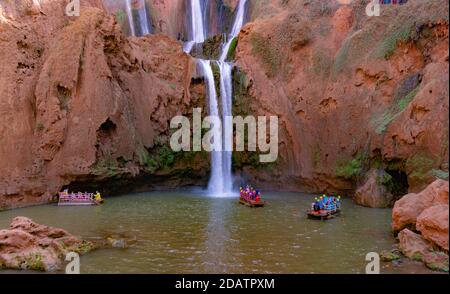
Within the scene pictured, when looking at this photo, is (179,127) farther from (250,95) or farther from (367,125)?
(367,125)

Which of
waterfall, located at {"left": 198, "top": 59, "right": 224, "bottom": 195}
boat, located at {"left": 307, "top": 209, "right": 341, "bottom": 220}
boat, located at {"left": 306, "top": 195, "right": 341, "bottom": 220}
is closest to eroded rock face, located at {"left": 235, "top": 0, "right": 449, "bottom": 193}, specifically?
waterfall, located at {"left": 198, "top": 59, "right": 224, "bottom": 195}

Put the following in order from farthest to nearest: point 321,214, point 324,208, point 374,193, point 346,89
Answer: point 346,89 → point 374,193 → point 324,208 → point 321,214

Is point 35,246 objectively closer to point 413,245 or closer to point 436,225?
point 413,245

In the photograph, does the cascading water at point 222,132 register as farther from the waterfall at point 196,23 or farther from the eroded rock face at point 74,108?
the waterfall at point 196,23

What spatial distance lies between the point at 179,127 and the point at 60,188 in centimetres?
1168

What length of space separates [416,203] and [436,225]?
297 cm

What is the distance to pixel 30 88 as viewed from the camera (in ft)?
93.7

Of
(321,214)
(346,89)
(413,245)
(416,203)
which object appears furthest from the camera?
(346,89)

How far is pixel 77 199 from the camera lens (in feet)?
90.0

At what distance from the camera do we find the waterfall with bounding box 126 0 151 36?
157ft

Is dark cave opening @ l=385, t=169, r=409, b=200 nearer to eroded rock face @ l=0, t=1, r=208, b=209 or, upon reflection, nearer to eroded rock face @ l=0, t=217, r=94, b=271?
eroded rock face @ l=0, t=1, r=208, b=209

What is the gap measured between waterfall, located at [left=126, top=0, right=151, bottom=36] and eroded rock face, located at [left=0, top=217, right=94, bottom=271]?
1354 inches

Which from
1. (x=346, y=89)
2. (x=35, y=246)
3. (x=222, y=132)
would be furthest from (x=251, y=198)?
(x=35, y=246)

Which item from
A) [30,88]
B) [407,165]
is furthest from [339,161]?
[30,88]
